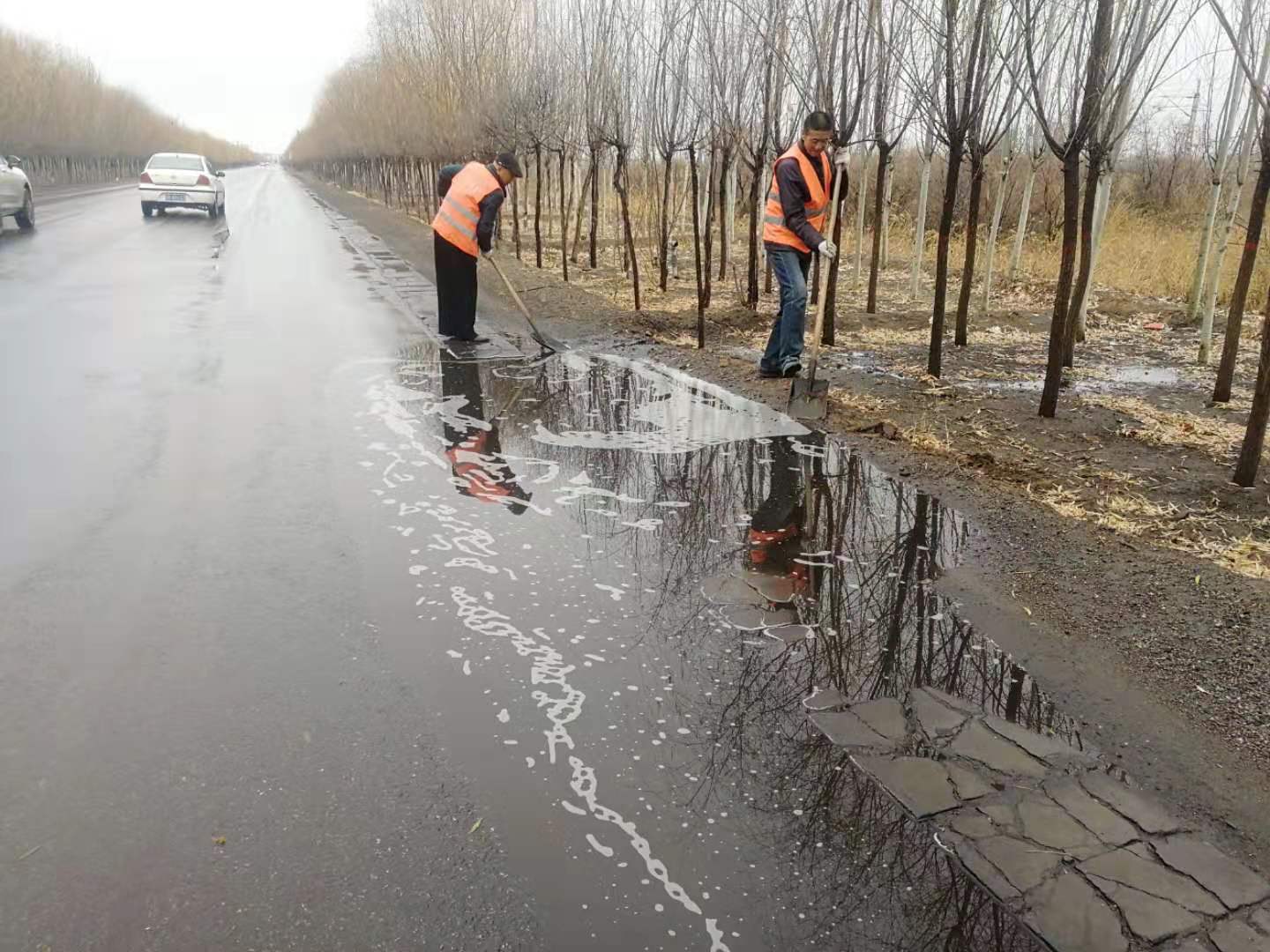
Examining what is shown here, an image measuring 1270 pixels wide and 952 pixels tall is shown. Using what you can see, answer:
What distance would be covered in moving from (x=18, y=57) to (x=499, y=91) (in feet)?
133

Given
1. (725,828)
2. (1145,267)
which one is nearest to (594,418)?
(725,828)

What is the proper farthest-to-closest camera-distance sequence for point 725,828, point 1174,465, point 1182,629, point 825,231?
point 825,231
point 1174,465
point 1182,629
point 725,828

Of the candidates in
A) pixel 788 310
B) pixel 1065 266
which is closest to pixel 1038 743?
pixel 1065 266

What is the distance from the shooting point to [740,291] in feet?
A: 44.0

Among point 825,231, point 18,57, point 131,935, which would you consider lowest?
point 131,935

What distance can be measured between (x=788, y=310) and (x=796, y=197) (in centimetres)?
91

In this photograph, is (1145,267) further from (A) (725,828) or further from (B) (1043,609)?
(A) (725,828)

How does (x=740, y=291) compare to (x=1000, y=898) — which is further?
(x=740, y=291)

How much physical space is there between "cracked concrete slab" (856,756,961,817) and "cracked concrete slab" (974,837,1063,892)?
0.55 feet

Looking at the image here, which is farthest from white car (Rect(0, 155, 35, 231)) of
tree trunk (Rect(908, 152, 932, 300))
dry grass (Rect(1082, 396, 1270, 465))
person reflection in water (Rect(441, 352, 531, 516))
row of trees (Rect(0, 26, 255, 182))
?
row of trees (Rect(0, 26, 255, 182))

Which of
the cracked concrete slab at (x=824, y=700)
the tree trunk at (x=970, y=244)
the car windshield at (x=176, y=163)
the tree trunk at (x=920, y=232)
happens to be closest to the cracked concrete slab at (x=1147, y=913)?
the cracked concrete slab at (x=824, y=700)

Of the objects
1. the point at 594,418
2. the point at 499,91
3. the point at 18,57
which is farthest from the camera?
the point at 18,57

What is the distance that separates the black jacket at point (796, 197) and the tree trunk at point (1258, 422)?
3.29 m

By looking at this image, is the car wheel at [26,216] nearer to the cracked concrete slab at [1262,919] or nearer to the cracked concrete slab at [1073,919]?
the cracked concrete slab at [1073,919]
